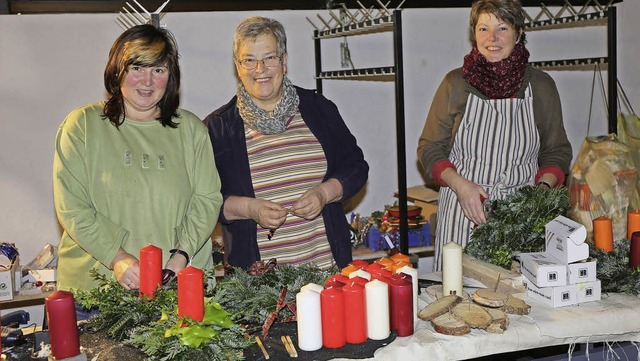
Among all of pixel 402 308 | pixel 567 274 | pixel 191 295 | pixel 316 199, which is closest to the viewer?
pixel 191 295

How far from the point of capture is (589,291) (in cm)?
241

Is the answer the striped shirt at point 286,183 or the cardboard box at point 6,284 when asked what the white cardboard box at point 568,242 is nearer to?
the striped shirt at point 286,183

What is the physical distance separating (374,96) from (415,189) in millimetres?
656

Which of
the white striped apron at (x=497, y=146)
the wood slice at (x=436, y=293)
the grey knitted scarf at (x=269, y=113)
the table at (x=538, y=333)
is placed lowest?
the table at (x=538, y=333)

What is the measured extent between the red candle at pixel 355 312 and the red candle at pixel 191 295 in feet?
1.34

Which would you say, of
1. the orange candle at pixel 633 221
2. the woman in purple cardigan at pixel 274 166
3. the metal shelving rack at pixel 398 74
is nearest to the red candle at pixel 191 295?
the woman in purple cardigan at pixel 274 166

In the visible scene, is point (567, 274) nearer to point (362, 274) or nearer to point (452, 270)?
point (452, 270)

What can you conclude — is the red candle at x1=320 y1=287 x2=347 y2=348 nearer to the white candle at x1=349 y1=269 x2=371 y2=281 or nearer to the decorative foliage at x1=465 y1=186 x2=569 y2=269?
the white candle at x1=349 y1=269 x2=371 y2=281

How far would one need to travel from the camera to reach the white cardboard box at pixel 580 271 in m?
2.38

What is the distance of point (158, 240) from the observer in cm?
257

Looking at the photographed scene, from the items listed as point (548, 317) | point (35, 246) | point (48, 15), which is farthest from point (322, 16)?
point (548, 317)

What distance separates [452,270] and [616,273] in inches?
22.3

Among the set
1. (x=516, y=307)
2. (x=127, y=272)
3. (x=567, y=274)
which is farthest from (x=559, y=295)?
(x=127, y=272)

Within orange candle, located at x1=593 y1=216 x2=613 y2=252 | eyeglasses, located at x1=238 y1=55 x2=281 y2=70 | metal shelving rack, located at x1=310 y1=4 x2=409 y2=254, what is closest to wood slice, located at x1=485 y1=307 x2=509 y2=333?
orange candle, located at x1=593 y1=216 x2=613 y2=252
